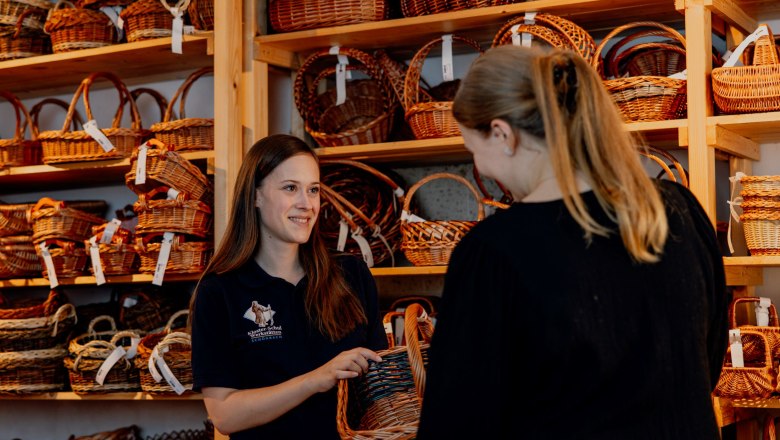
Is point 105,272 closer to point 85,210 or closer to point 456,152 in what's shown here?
point 85,210

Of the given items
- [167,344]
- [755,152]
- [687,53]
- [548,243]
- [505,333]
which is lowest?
[167,344]

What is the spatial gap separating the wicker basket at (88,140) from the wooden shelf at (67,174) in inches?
1.4

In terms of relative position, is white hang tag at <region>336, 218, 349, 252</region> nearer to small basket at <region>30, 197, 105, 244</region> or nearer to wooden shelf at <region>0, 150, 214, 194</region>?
wooden shelf at <region>0, 150, 214, 194</region>

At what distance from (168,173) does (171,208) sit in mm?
128

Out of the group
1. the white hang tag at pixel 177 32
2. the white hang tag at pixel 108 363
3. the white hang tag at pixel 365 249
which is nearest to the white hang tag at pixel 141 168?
the white hang tag at pixel 177 32

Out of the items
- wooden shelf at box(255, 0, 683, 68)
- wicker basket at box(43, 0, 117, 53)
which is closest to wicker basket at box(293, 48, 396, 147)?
wooden shelf at box(255, 0, 683, 68)

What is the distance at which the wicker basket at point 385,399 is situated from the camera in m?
1.92

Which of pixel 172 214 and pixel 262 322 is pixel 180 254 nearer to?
pixel 172 214

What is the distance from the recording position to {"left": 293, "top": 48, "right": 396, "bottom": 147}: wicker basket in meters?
3.32

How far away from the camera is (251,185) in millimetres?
2449

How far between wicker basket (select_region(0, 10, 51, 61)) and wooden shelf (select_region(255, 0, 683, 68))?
3.52 feet

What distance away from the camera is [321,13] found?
129 inches

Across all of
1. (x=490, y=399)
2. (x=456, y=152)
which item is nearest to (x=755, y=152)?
(x=456, y=152)

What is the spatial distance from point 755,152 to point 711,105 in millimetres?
430
